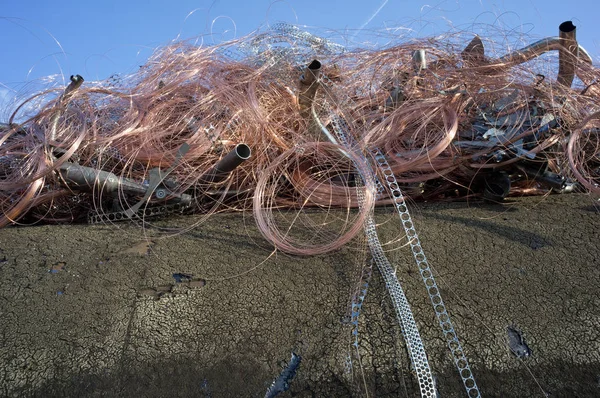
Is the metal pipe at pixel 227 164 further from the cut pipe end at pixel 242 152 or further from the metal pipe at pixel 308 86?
the metal pipe at pixel 308 86

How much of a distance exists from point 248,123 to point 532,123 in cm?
173

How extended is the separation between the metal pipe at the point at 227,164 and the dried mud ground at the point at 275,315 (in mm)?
382

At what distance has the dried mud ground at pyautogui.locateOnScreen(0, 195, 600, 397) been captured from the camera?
5.28 feet

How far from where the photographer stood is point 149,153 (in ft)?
9.28

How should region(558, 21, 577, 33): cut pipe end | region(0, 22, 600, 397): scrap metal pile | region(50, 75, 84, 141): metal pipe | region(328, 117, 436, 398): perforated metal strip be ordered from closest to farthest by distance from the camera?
region(328, 117, 436, 398): perforated metal strip < region(0, 22, 600, 397): scrap metal pile < region(50, 75, 84, 141): metal pipe < region(558, 21, 577, 33): cut pipe end

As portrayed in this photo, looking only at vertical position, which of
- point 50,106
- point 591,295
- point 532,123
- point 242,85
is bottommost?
point 591,295

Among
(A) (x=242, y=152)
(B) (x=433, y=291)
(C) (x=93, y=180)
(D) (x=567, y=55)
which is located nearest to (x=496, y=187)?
(B) (x=433, y=291)

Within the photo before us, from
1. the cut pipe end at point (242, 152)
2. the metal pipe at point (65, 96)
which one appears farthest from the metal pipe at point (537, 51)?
the metal pipe at point (65, 96)

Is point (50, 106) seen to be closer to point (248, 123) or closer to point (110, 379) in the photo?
point (248, 123)

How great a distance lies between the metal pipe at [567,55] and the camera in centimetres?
297

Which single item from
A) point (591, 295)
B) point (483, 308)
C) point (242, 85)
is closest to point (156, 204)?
point (242, 85)

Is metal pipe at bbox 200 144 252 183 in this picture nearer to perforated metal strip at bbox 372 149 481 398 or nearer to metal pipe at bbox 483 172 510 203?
perforated metal strip at bbox 372 149 481 398

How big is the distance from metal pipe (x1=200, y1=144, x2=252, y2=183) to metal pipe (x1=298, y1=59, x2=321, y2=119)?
43 cm

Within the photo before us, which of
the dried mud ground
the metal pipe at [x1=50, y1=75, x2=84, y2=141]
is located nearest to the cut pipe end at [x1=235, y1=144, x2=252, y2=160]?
the dried mud ground
